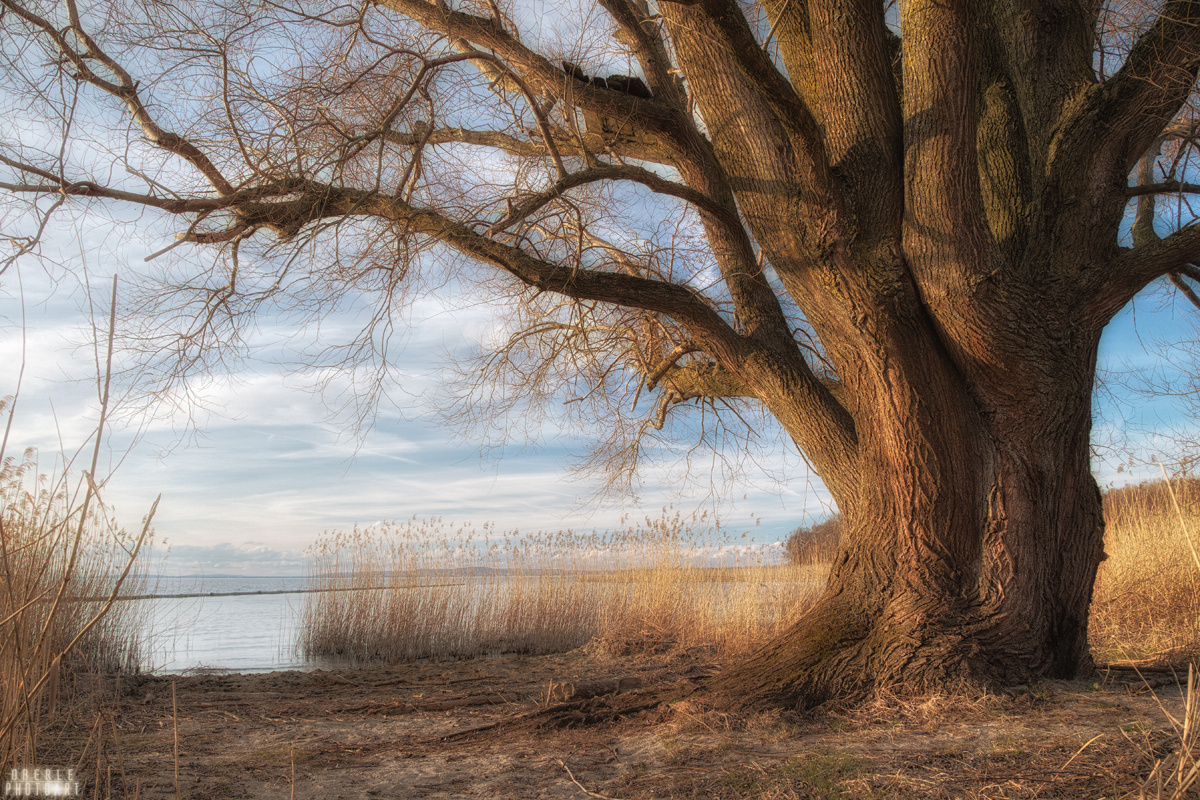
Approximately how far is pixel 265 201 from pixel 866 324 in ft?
11.3

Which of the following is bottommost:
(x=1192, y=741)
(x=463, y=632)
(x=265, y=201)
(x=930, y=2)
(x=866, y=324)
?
(x=463, y=632)

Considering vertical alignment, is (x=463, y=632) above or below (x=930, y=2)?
below

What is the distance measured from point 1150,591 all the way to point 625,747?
616cm

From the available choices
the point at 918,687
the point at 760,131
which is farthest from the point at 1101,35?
the point at 918,687

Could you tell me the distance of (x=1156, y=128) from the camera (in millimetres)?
4109

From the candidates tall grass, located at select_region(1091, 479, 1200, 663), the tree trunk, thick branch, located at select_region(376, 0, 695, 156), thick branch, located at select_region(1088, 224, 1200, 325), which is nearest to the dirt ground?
the tree trunk

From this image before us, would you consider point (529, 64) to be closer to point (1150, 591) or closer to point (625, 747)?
point (625, 747)

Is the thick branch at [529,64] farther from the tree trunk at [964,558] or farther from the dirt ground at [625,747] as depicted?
the dirt ground at [625,747]

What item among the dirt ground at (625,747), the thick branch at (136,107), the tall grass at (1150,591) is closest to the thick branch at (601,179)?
the thick branch at (136,107)

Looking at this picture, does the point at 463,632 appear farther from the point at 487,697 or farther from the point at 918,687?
the point at 918,687

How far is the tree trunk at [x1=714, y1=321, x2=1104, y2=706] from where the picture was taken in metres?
3.73

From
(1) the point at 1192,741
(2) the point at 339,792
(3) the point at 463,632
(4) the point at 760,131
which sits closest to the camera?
(1) the point at 1192,741

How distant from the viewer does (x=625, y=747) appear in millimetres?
3344

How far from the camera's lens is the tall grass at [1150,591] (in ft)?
17.4
